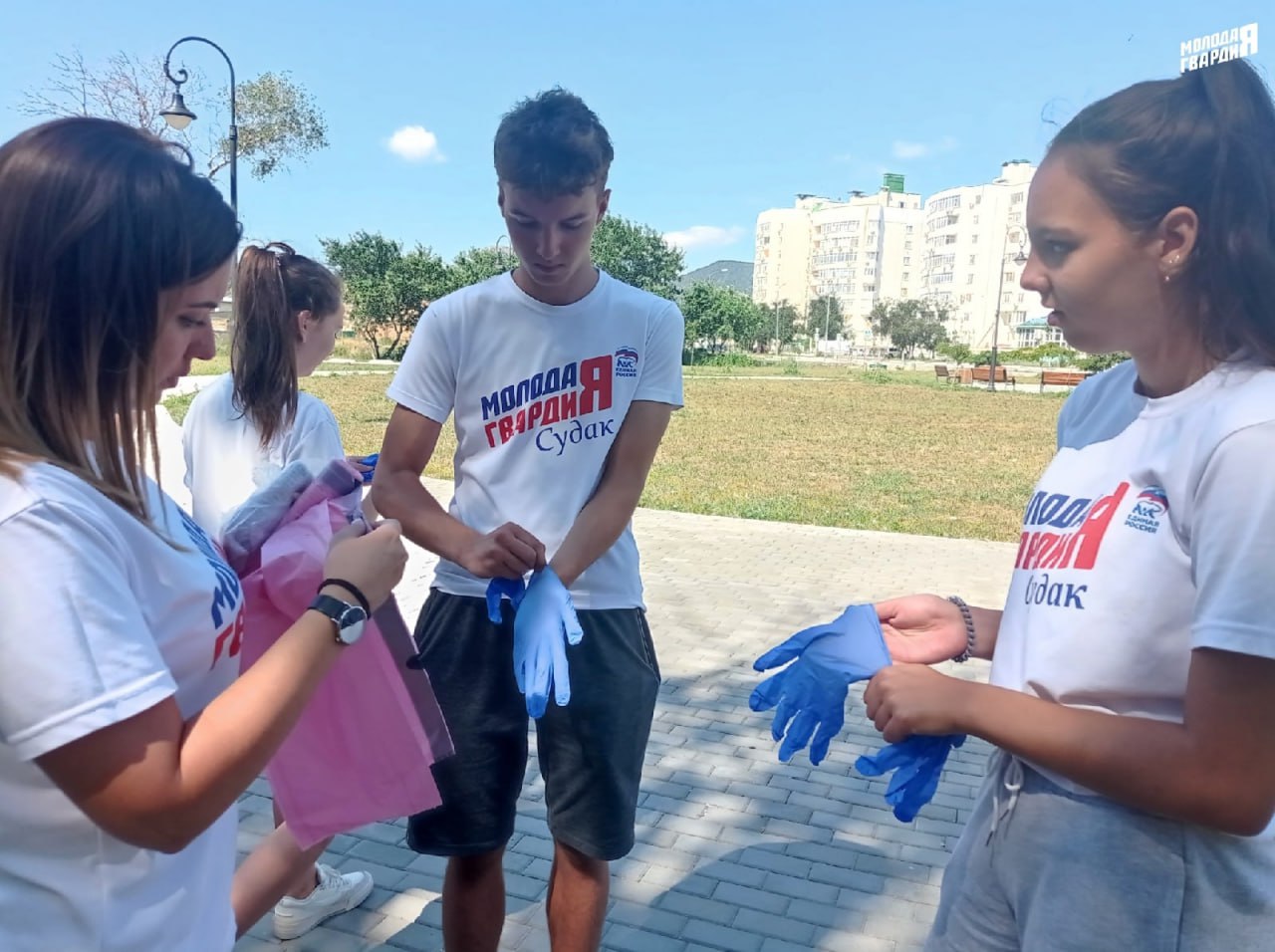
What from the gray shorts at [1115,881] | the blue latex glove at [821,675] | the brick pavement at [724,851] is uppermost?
the blue latex glove at [821,675]

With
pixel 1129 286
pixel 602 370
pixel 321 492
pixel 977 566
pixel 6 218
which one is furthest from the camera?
pixel 977 566

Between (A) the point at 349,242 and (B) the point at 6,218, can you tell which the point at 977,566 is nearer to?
(B) the point at 6,218

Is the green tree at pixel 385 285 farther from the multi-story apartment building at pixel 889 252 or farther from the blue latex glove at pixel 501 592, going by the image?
the multi-story apartment building at pixel 889 252

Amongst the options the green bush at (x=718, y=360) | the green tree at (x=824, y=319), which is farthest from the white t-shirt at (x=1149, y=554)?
the green tree at (x=824, y=319)

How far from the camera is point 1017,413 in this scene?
2022 cm

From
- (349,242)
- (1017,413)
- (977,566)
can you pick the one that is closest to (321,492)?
(977,566)

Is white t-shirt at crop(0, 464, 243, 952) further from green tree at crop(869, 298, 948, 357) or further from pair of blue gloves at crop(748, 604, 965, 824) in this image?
green tree at crop(869, 298, 948, 357)

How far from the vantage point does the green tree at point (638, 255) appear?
158 feet

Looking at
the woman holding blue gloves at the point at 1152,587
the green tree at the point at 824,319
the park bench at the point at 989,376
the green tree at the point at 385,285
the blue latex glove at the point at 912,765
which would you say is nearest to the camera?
the woman holding blue gloves at the point at 1152,587

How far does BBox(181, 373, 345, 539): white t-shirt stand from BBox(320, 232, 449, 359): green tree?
38.2m

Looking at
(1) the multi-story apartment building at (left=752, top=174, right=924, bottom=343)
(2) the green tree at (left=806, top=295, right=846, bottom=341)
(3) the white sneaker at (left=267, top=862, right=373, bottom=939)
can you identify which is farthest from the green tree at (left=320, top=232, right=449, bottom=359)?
(1) the multi-story apartment building at (left=752, top=174, right=924, bottom=343)

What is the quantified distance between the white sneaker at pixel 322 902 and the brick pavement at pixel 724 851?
0.12 ft

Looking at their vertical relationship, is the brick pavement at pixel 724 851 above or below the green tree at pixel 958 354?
below

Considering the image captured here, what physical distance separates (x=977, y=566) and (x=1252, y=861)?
20.1 feet
